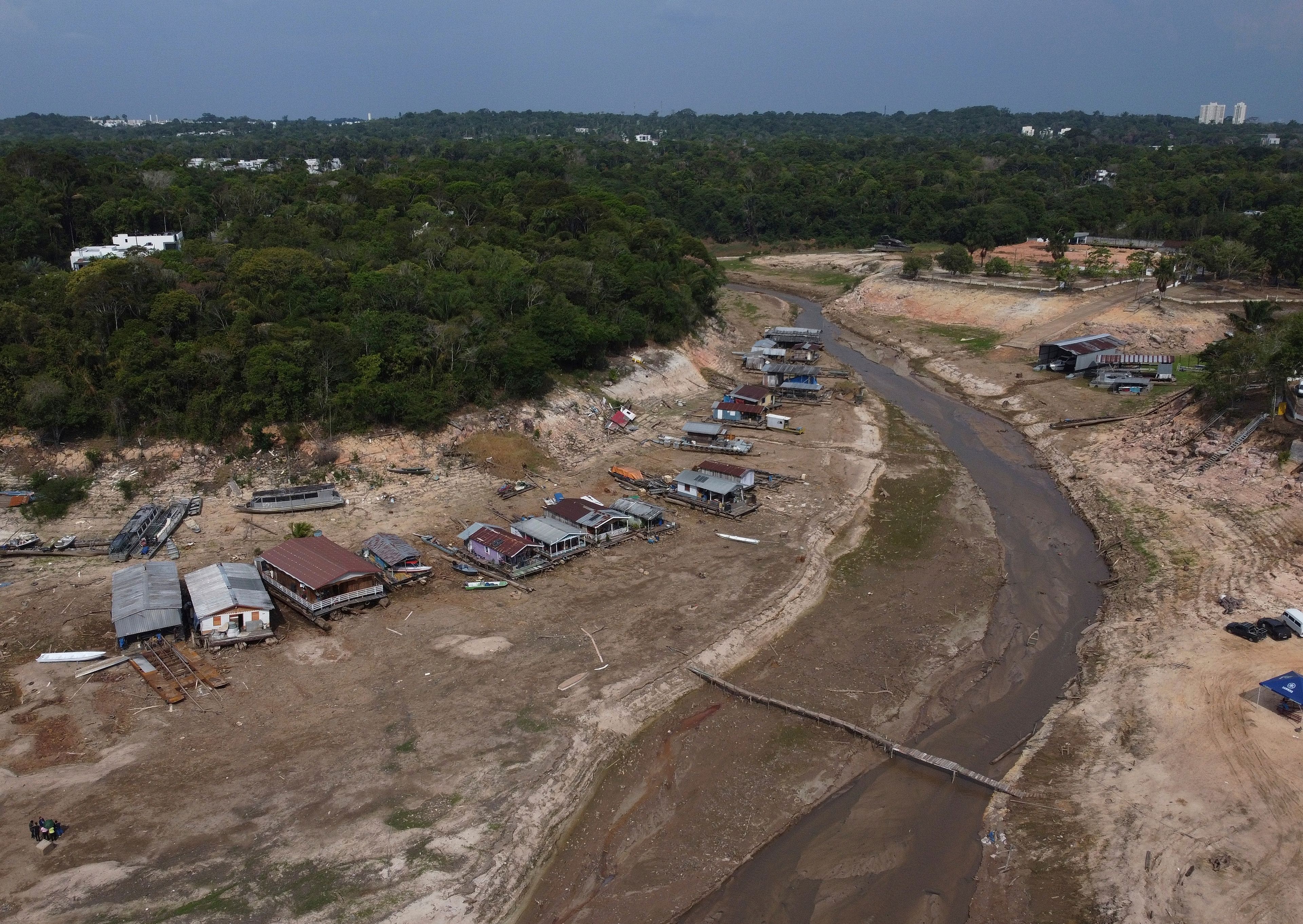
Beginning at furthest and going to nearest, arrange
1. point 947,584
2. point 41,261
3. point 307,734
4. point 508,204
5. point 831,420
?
point 508,204, point 41,261, point 831,420, point 947,584, point 307,734

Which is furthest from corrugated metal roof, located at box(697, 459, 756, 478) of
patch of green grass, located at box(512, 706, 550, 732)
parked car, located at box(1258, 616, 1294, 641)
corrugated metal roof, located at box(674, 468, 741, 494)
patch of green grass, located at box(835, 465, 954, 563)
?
parked car, located at box(1258, 616, 1294, 641)

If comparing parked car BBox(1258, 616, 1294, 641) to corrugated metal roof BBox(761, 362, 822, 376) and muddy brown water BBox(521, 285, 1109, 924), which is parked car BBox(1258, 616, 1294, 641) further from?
Result: corrugated metal roof BBox(761, 362, 822, 376)

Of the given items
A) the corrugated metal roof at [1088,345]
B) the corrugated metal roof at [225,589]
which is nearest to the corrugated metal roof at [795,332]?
the corrugated metal roof at [1088,345]

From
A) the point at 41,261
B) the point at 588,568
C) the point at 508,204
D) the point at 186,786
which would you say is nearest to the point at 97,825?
the point at 186,786

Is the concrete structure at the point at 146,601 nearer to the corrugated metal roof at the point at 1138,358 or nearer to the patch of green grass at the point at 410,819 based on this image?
the patch of green grass at the point at 410,819

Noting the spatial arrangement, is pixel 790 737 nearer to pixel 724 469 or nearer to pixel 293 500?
pixel 724 469

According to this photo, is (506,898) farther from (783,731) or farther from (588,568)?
(588,568)

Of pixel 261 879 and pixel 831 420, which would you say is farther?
pixel 831 420
